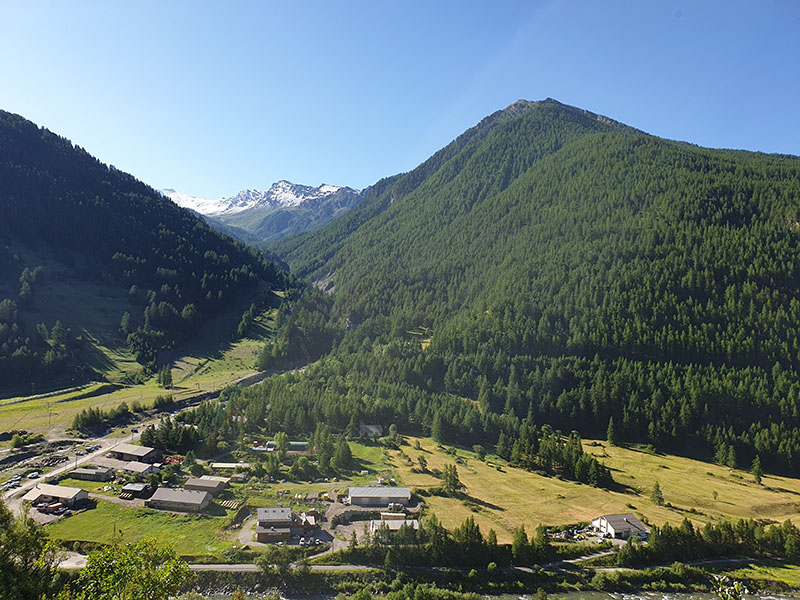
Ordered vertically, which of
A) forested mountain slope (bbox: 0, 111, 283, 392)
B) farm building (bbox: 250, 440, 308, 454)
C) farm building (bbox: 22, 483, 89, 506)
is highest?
forested mountain slope (bbox: 0, 111, 283, 392)

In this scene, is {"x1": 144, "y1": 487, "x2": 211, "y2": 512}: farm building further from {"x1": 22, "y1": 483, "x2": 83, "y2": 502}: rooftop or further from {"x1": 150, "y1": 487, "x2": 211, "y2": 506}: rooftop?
{"x1": 22, "y1": 483, "x2": 83, "y2": 502}: rooftop

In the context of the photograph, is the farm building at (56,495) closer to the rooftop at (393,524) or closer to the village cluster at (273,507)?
the village cluster at (273,507)

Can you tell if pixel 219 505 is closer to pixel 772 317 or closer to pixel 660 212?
pixel 772 317

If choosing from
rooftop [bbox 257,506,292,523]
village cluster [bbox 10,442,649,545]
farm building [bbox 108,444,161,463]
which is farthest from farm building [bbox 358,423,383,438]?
rooftop [bbox 257,506,292,523]

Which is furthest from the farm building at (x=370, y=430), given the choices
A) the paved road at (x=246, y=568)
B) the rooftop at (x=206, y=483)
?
the paved road at (x=246, y=568)

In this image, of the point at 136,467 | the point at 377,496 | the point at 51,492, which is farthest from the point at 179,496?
the point at 377,496
